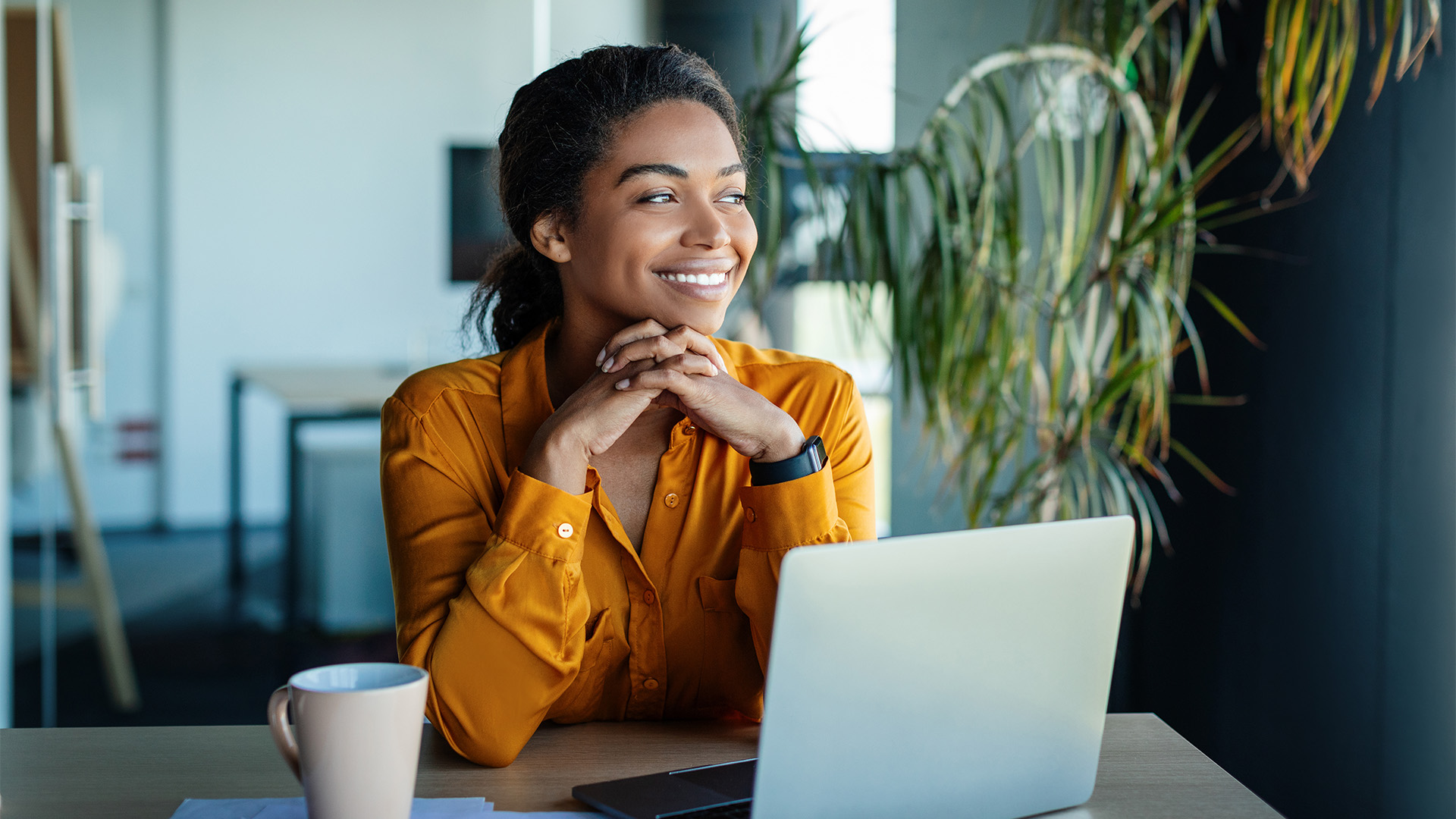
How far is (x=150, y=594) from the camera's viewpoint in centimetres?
336

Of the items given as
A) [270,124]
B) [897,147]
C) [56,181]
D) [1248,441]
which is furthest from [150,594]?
[1248,441]

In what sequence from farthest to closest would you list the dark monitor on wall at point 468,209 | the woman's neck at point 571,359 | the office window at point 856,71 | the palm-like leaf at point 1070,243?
the dark monitor on wall at point 468,209 → the office window at point 856,71 → the palm-like leaf at point 1070,243 → the woman's neck at point 571,359

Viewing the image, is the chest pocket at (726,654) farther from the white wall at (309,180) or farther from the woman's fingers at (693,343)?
the white wall at (309,180)

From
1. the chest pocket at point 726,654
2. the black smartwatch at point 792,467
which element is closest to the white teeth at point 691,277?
the black smartwatch at point 792,467

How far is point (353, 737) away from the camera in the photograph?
754 mm

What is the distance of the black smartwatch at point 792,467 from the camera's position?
129 cm

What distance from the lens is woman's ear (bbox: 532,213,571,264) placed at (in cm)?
148

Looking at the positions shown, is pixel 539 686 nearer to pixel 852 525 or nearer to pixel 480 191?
pixel 852 525

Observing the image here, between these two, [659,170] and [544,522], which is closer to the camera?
[544,522]

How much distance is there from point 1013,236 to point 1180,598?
106 cm

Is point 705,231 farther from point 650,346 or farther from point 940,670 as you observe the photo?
point 940,670

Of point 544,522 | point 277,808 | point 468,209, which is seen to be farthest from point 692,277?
point 468,209

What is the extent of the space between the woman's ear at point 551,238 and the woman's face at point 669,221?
2.3 inches

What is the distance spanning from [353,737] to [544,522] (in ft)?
1.49
